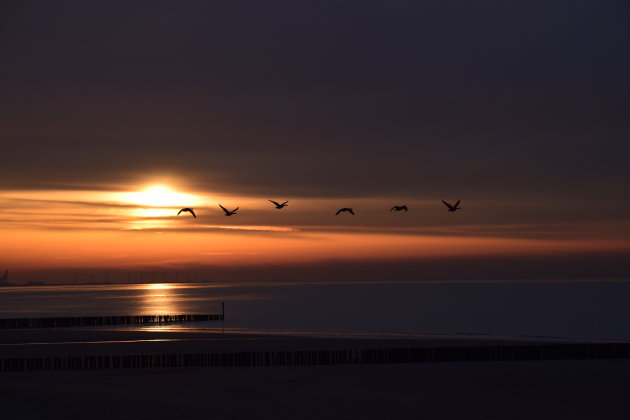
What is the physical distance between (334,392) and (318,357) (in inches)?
379

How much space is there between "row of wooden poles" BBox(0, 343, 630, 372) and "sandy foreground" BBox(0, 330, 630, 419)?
1199mm

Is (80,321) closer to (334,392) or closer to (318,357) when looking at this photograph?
(318,357)

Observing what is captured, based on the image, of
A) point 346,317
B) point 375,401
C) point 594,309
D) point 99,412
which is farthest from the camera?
point 594,309

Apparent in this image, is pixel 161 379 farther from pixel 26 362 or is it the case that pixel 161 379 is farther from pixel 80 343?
pixel 80 343

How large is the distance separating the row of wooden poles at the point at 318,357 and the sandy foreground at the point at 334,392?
1199mm

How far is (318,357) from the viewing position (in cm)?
4631

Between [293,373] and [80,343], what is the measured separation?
24548 mm

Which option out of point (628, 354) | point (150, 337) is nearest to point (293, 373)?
point (628, 354)

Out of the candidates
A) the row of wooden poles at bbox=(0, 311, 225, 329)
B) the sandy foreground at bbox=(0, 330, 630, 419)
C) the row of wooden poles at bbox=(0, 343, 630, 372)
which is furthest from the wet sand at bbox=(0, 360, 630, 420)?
the row of wooden poles at bbox=(0, 311, 225, 329)

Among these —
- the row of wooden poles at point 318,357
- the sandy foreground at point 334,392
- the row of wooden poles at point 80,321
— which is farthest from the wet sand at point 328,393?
the row of wooden poles at point 80,321

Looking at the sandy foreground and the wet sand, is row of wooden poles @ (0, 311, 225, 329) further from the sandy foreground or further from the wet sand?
the wet sand

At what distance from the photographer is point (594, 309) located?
145 m

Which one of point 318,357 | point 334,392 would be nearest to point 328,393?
point 334,392

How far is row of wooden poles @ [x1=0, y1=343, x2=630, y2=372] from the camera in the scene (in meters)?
43.3
